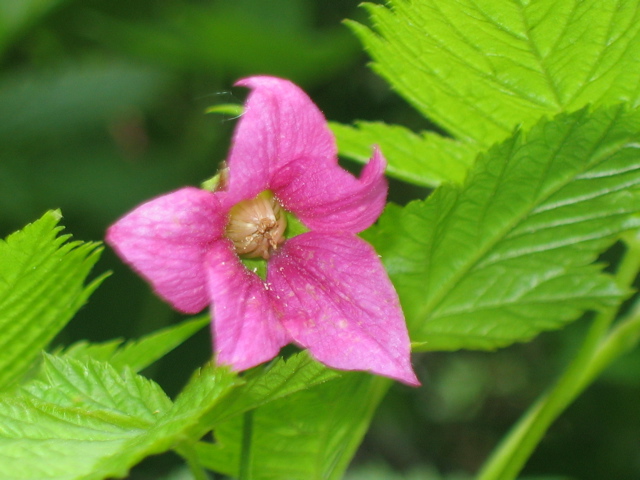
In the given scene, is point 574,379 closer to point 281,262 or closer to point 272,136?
point 281,262

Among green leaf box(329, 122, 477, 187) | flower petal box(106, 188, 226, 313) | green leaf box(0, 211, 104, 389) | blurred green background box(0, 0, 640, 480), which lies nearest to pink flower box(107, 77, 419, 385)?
flower petal box(106, 188, 226, 313)

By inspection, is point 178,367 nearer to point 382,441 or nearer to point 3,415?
point 382,441

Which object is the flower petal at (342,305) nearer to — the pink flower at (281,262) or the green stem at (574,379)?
the pink flower at (281,262)

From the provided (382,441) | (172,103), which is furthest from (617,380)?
(172,103)

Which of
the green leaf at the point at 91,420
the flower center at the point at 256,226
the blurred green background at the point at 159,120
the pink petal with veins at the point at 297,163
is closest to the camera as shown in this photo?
the green leaf at the point at 91,420

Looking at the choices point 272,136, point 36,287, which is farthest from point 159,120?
point 272,136

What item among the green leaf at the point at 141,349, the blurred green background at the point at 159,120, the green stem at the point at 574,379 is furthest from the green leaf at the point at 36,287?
the blurred green background at the point at 159,120
